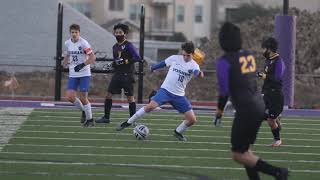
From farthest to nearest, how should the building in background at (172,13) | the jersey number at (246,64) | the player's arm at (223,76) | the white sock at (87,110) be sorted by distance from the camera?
the building in background at (172,13), the white sock at (87,110), the jersey number at (246,64), the player's arm at (223,76)

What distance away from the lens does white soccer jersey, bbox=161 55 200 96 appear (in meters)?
13.6

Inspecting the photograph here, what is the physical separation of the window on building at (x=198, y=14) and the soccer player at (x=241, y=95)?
191 feet

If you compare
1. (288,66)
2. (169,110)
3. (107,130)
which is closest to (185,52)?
(107,130)

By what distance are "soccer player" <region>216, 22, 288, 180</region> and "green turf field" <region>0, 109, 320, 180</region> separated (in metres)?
1.31

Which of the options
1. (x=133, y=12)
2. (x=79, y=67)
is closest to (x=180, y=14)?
(x=133, y=12)

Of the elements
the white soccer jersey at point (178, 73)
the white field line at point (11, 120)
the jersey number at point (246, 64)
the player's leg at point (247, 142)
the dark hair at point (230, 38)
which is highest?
the dark hair at point (230, 38)

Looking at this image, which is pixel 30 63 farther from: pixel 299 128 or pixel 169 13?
pixel 169 13

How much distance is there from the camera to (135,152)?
40.0 feet

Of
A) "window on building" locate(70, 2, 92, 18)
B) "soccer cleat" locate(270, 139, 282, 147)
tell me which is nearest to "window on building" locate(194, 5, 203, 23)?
"window on building" locate(70, 2, 92, 18)

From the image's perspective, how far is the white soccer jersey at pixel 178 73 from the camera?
13586 mm

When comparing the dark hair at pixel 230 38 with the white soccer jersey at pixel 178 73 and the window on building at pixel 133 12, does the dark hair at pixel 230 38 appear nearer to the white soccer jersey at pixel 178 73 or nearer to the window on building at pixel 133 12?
the white soccer jersey at pixel 178 73

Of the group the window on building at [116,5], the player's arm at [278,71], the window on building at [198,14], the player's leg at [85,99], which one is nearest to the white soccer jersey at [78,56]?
the player's leg at [85,99]

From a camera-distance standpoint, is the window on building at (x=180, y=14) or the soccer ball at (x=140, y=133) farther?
the window on building at (x=180, y=14)

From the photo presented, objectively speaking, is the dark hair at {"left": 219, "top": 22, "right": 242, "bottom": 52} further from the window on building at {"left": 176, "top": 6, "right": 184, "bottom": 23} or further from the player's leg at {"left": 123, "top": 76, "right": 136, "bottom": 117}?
the window on building at {"left": 176, "top": 6, "right": 184, "bottom": 23}
